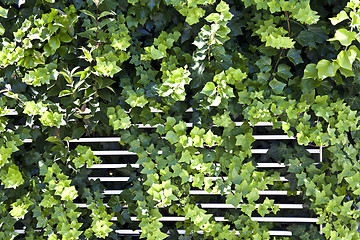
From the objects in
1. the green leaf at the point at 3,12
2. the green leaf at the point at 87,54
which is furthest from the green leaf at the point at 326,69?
the green leaf at the point at 3,12

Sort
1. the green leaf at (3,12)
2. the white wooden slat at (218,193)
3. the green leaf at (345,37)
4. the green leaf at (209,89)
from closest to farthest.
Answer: the green leaf at (345,37) → the green leaf at (209,89) → the green leaf at (3,12) → the white wooden slat at (218,193)

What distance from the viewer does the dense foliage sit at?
1902 millimetres

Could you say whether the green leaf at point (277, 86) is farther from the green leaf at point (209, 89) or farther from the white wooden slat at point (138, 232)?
the white wooden slat at point (138, 232)

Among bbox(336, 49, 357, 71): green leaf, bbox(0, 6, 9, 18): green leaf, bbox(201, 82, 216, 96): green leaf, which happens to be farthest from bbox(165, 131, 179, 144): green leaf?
bbox(0, 6, 9, 18): green leaf

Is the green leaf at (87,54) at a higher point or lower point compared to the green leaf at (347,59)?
higher

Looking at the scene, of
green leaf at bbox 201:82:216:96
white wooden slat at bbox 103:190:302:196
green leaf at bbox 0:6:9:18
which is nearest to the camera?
green leaf at bbox 201:82:216:96

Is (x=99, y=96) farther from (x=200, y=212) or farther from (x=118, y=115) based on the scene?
(x=200, y=212)

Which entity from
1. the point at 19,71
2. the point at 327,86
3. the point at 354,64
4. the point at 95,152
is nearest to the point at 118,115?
the point at 95,152

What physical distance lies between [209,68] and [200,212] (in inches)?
31.9

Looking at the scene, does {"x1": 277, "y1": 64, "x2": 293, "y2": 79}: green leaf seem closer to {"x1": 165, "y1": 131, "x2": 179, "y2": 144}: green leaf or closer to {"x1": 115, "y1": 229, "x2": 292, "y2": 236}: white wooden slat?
{"x1": 165, "y1": 131, "x2": 179, "y2": 144}: green leaf

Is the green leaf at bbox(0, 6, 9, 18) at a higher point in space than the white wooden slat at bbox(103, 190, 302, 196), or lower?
higher

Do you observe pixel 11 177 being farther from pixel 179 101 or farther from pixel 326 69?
pixel 326 69

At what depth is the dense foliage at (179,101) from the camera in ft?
6.24

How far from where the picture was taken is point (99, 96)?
6.98 feet
